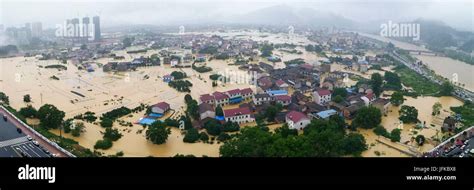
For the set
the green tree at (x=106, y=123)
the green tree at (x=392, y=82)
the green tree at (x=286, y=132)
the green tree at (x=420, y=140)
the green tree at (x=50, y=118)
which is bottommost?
the green tree at (x=420, y=140)

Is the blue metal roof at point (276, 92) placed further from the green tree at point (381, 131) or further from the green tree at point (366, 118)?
the green tree at point (381, 131)

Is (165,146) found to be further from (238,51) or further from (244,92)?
(238,51)

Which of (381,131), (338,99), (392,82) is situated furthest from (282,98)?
(392,82)

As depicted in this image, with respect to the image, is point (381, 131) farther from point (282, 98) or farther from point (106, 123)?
point (106, 123)

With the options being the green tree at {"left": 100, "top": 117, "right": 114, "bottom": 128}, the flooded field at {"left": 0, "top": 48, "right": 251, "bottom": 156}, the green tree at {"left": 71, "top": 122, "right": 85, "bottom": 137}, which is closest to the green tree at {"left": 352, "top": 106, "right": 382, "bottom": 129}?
the flooded field at {"left": 0, "top": 48, "right": 251, "bottom": 156}

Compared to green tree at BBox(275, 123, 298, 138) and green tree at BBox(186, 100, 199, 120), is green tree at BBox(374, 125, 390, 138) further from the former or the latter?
green tree at BBox(186, 100, 199, 120)

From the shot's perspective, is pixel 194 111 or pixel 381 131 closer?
pixel 381 131

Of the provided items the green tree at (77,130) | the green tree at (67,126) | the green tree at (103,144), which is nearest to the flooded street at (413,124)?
the green tree at (103,144)
